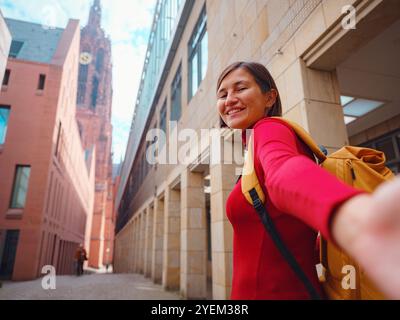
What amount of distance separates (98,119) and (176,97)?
62152 mm

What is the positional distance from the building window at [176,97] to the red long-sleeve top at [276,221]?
403 inches

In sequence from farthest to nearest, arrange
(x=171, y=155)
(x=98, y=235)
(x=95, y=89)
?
(x=95, y=89) < (x=98, y=235) < (x=171, y=155)

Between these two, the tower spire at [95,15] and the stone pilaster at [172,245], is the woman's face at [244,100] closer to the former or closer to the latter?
the stone pilaster at [172,245]

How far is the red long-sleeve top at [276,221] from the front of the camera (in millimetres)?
689

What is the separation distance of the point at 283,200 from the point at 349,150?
65 cm

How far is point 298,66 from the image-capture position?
3584 millimetres

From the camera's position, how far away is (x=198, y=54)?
360 inches

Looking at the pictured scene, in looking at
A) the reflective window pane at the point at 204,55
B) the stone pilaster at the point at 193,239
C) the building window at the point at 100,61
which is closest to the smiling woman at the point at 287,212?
the reflective window pane at the point at 204,55

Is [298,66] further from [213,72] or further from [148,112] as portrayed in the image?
[148,112]

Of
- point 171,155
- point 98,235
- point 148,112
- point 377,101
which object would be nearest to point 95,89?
point 98,235

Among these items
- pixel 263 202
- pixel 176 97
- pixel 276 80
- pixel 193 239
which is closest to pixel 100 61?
pixel 176 97

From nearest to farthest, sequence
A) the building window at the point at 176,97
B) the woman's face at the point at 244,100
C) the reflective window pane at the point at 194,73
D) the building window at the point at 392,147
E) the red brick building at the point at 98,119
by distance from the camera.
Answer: the woman's face at the point at 244,100 → the building window at the point at 392,147 → the reflective window pane at the point at 194,73 → the building window at the point at 176,97 → the red brick building at the point at 98,119

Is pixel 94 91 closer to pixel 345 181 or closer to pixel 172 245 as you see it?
pixel 172 245

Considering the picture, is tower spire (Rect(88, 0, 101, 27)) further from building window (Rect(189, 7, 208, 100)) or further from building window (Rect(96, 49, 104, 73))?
building window (Rect(189, 7, 208, 100))
